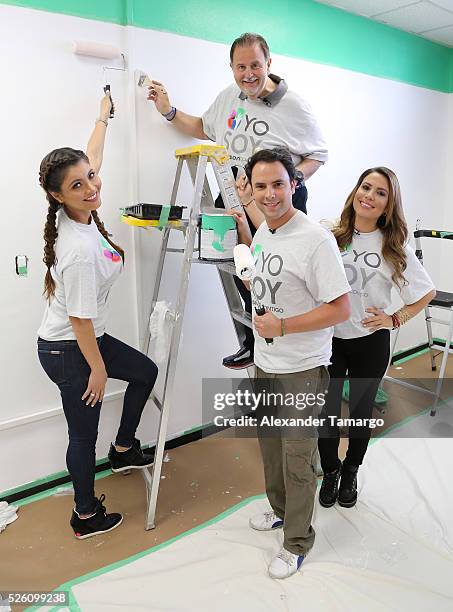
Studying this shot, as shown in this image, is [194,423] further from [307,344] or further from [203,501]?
[307,344]

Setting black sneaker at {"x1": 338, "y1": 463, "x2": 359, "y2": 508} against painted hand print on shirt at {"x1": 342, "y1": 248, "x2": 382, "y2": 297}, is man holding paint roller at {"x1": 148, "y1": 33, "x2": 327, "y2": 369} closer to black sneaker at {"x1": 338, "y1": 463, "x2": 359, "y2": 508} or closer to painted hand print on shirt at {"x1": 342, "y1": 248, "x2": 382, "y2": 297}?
painted hand print on shirt at {"x1": 342, "y1": 248, "x2": 382, "y2": 297}

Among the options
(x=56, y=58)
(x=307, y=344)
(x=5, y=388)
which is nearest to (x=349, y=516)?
(x=307, y=344)

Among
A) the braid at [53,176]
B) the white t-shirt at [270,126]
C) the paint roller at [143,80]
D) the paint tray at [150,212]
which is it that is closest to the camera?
the braid at [53,176]

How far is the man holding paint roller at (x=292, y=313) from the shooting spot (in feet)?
5.04

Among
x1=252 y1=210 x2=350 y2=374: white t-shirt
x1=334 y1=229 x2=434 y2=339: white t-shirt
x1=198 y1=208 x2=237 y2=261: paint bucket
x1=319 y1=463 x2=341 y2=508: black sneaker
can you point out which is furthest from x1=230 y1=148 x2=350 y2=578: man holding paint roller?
x1=319 y1=463 x2=341 y2=508: black sneaker

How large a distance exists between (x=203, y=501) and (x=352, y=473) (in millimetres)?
663

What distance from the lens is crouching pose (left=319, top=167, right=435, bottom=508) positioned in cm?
185

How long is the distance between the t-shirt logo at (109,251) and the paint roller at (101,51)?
610 millimetres

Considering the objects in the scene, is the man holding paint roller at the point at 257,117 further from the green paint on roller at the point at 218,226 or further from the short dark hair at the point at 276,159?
the short dark hair at the point at 276,159

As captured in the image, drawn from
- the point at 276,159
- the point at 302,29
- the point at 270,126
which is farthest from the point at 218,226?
the point at 302,29

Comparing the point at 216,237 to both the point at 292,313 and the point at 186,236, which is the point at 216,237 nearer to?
the point at 186,236

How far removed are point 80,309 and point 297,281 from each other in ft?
2.38

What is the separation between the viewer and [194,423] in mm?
2709

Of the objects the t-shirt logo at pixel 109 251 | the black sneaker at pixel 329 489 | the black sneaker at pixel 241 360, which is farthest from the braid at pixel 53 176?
the black sneaker at pixel 329 489
